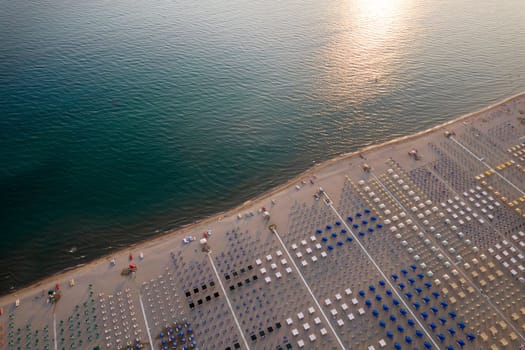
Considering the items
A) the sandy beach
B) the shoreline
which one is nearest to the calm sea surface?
the shoreline

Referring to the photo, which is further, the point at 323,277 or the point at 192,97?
the point at 192,97

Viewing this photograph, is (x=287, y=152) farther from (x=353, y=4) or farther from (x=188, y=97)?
(x=353, y=4)

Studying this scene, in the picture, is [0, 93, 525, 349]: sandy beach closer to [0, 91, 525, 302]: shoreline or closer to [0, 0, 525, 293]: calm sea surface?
[0, 91, 525, 302]: shoreline

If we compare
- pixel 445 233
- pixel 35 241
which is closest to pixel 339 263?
pixel 445 233

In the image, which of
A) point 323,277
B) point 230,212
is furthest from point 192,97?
point 323,277

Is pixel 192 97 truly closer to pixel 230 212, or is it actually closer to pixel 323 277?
pixel 230 212

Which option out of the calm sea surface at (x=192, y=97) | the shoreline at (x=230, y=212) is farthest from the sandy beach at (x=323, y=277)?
the calm sea surface at (x=192, y=97)

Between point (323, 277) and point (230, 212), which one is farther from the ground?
point (230, 212)
